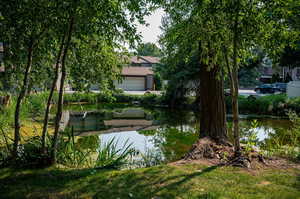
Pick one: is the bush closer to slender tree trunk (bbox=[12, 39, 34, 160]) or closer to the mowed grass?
the mowed grass

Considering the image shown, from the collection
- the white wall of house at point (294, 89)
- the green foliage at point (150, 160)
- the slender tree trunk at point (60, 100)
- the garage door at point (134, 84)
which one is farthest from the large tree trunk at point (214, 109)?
the garage door at point (134, 84)

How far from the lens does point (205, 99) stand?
21.6 ft

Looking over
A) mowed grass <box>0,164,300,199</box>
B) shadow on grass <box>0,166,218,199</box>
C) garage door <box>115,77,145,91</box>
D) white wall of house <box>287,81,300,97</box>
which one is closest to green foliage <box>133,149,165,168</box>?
mowed grass <box>0,164,300,199</box>

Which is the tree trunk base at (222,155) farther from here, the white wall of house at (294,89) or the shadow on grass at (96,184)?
the white wall of house at (294,89)

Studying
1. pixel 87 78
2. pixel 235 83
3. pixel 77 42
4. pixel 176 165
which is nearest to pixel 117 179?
pixel 176 165

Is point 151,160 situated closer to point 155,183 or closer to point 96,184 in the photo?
point 155,183

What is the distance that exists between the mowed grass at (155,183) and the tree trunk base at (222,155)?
0.34m

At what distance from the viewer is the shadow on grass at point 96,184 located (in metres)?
3.61

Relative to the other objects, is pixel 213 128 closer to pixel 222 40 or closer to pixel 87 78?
pixel 222 40

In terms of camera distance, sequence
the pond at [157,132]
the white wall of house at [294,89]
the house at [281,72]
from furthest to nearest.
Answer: the house at [281,72] → the white wall of house at [294,89] → the pond at [157,132]

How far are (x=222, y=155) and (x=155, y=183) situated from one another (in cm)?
210

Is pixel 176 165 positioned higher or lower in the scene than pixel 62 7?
lower

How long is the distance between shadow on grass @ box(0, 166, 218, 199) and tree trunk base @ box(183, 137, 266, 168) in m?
0.80

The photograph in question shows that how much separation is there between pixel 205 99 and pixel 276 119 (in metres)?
11.2
